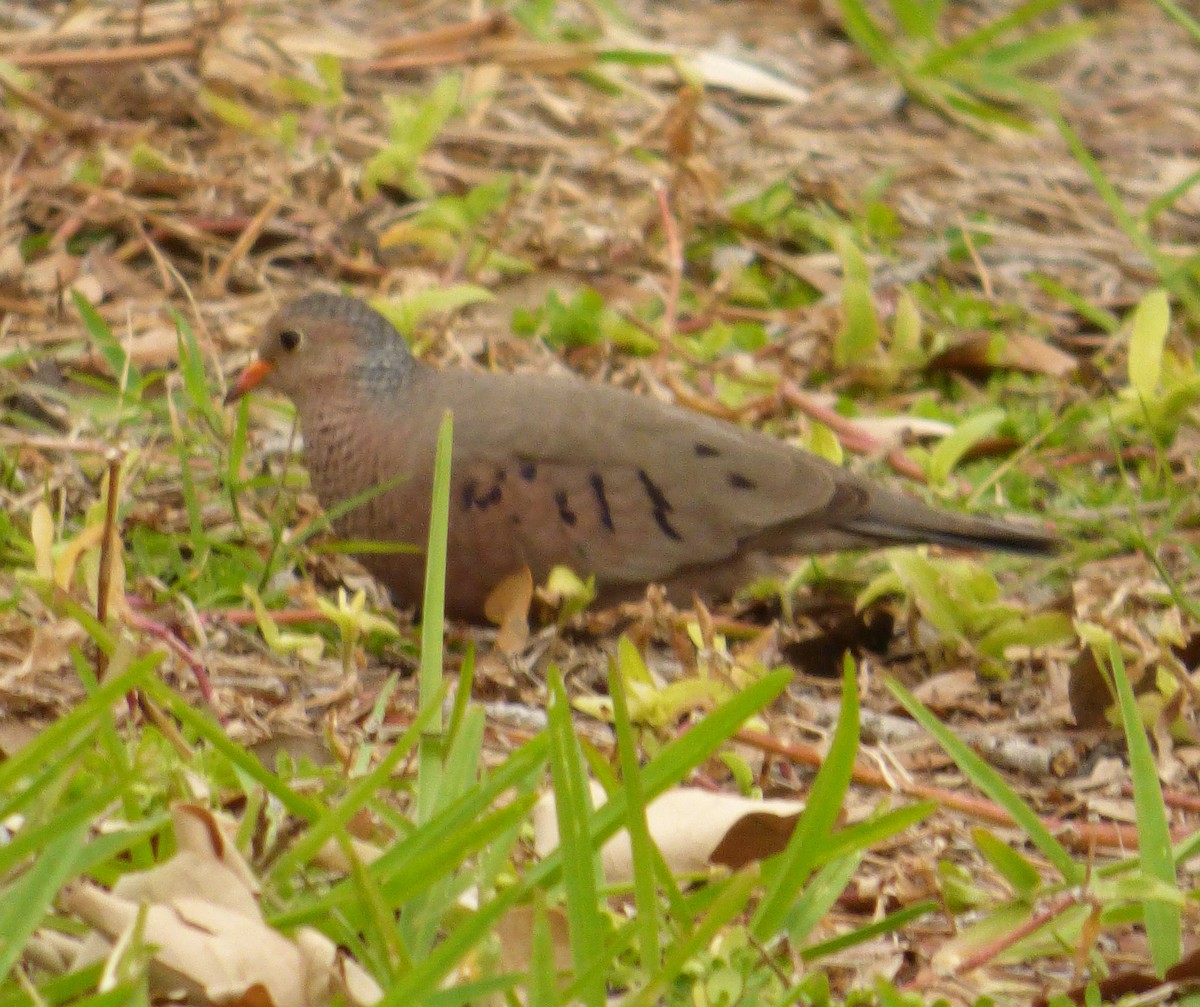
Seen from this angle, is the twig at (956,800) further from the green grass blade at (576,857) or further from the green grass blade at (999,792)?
the green grass blade at (576,857)

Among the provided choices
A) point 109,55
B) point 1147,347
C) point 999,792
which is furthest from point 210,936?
point 109,55

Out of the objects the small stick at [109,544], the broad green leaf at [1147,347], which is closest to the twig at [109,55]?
the broad green leaf at [1147,347]

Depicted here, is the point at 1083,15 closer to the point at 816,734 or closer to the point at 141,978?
the point at 816,734

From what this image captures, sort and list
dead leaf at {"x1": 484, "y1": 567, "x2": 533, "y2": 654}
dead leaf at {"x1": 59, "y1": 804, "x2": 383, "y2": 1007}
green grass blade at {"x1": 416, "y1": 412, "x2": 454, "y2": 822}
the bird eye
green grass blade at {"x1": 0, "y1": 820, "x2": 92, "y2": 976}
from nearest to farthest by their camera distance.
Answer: green grass blade at {"x1": 0, "y1": 820, "x2": 92, "y2": 976} → dead leaf at {"x1": 59, "y1": 804, "x2": 383, "y2": 1007} → green grass blade at {"x1": 416, "y1": 412, "x2": 454, "y2": 822} → dead leaf at {"x1": 484, "y1": 567, "x2": 533, "y2": 654} → the bird eye

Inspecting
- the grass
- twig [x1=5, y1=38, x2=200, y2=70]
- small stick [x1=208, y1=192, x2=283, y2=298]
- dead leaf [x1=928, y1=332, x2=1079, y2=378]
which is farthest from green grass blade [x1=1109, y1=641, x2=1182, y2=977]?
twig [x1=5, y1=38, x2=200, y2=70]

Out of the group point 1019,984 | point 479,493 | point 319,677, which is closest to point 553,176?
point 479,493

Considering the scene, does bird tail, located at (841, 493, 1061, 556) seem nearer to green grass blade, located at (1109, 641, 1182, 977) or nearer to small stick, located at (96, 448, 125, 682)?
green grass blade, located at (1109, 641, 1182, 977)
